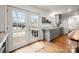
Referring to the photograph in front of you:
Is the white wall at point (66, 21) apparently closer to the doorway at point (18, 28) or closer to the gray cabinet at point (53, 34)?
the gray cabinet at point (53, 34)

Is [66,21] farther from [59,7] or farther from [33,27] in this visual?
[33,27]

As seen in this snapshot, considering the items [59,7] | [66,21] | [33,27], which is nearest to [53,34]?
[33,27]

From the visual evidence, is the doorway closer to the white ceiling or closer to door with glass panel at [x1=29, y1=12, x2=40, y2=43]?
door with glass panel at [x1=29, y1=12, x2=40, y2=43]

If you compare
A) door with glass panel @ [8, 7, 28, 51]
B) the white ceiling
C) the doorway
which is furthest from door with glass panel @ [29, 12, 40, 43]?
the white ceiling

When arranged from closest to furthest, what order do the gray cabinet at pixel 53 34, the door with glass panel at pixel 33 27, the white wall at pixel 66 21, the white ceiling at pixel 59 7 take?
the white ceiling at pixel 59 7 → the white wall at pixel 66 21 → the gray cabinet at pixel 53 34 → the door with glass panel at pixel 33 27

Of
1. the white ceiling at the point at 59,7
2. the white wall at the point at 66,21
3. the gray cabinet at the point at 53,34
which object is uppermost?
the white ceiling at the point at 59,7

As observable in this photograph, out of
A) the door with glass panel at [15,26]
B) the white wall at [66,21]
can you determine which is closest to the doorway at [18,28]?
the door with glass panel at [15,26]

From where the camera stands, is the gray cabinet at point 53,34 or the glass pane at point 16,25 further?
the gray cabinet at point 53,34

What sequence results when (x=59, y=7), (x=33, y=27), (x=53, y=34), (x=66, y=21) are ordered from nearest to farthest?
(x=59, y=7) → (x=66, y=21) → (x=33, y=27) → (x=53, y=34)

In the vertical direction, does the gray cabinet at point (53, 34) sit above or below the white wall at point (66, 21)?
below

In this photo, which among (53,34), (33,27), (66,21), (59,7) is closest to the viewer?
(59,7)

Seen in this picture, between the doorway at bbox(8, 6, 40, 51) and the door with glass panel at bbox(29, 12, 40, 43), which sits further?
the door with glass panel at bbox(29, 12, 40, 43)
